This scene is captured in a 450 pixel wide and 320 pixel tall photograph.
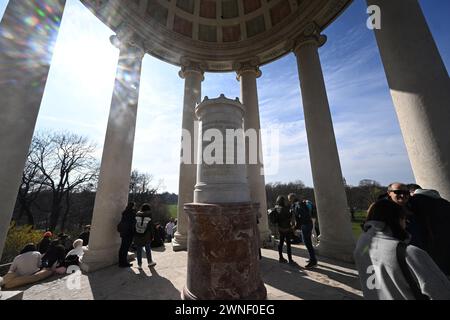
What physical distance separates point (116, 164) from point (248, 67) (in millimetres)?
15315

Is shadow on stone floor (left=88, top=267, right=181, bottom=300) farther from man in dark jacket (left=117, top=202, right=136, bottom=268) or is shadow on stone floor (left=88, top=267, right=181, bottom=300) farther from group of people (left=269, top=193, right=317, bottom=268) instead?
group of people (left=269, top=193, right=317, bottom=268)

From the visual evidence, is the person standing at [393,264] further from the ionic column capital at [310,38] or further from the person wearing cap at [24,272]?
the ionic column capital at [310,38]

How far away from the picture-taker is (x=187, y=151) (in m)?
16.1

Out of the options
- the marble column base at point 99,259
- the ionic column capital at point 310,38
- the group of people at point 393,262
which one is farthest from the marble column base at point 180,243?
the ionic column capital at point 310,38

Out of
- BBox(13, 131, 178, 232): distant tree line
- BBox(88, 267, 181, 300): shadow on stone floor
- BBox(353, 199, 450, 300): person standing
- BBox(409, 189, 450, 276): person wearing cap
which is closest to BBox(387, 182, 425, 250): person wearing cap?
BBox(409, 189, 450, 276): person wearing cap

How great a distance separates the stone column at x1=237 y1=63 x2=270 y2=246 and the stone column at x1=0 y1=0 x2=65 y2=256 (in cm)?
1317

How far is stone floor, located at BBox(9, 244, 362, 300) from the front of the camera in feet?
23.2

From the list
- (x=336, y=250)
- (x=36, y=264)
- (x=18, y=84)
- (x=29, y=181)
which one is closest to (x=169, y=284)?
(x=36, y=264)

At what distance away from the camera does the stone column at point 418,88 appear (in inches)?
260

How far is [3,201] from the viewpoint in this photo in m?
6.82

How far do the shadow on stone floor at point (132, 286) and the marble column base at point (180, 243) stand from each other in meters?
4.26
